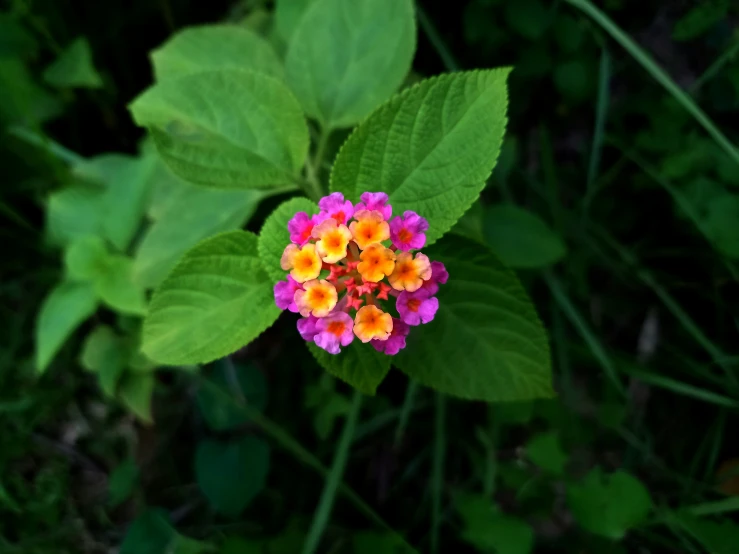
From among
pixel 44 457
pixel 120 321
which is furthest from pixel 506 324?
pixel 44 457

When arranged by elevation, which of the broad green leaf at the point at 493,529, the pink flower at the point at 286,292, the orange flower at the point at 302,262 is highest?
the orange flower at the point at 302,262

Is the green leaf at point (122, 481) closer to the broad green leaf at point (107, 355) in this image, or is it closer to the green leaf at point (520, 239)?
the broad green leaf at point (107, 355)

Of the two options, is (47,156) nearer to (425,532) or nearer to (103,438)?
(103,438)

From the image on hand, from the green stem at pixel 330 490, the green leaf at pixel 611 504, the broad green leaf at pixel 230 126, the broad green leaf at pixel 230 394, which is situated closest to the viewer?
the broad green leaf at pixel 230 126

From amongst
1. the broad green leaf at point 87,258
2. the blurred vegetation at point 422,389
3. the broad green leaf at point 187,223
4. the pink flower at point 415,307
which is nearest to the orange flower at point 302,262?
the pink flower at point 415,307

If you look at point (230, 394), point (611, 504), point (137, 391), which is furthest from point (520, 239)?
point (137, 391)

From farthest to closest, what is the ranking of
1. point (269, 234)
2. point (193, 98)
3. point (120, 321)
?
point (120, 321)
point (193, 98)
point (269, 234)
